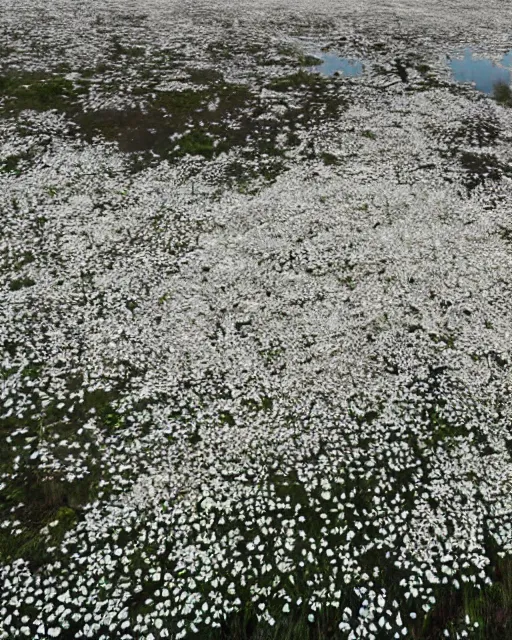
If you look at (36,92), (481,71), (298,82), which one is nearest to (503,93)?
(481,71)

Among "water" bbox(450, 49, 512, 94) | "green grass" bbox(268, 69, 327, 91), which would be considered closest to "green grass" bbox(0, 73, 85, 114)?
"green grass" bbox(268, 69, 327, 91)

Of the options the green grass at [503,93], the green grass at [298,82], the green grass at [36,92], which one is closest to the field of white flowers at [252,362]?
the green grass at [36,92]

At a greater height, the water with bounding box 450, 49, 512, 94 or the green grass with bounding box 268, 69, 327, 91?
the water with bounding box 450, 49, 512, 94

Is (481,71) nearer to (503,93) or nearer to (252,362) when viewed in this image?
(503,93)

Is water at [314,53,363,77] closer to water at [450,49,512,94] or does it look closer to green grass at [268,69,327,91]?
green grass at [268,69,327,91]

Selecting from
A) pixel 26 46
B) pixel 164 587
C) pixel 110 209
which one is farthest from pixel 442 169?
pixel 26 46

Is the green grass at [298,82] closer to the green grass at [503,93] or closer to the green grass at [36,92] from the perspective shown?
the green grass at [503,93]

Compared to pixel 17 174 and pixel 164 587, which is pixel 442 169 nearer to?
pixel 17 174
